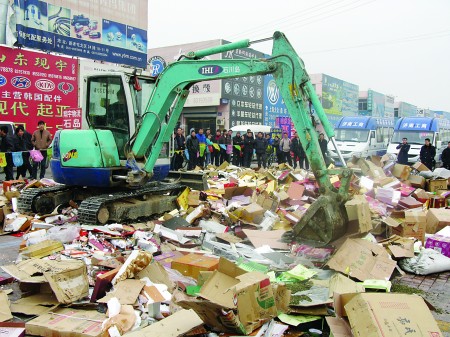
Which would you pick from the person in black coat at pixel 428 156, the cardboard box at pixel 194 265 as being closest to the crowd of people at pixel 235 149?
the person in black coat at pixel 428 156

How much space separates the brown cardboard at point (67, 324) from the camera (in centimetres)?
369

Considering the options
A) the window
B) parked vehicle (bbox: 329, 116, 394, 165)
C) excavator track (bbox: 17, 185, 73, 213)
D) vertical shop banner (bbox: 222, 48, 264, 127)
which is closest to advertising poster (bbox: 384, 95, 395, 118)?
vertical shop banner (bbox: 222, 48, 264, 127)

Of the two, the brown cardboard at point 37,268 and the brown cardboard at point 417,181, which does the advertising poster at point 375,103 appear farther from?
the brown cardboard at point 37,268

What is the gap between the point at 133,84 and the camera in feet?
25.7

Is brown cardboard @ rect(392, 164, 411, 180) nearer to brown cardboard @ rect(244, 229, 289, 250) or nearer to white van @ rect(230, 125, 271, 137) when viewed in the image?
brown cardboard @ rect(244, 229, 289, 250)

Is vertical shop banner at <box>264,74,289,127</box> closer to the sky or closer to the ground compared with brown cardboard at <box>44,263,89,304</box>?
closer to the sky

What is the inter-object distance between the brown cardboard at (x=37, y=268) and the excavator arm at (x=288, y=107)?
294 centimetres

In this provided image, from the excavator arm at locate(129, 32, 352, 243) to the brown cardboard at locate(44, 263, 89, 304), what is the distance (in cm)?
285

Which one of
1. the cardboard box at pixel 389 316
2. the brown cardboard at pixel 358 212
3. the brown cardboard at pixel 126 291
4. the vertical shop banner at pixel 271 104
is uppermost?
the vertical shop banner at pixel 271 104

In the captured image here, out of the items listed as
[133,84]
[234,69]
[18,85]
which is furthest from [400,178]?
[18,85]

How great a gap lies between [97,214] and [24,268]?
2609 millimetres

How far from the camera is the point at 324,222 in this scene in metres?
5.68

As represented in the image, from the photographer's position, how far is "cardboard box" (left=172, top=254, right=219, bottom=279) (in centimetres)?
526

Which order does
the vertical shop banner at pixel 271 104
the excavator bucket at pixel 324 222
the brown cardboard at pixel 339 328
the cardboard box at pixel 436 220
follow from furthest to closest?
the vertical shop banner at pixel 271 104 < the cardboard box at pixel 436 220 < the excavator bucket at pixel 324 222 < the brown cardboard at pixel 339 328
